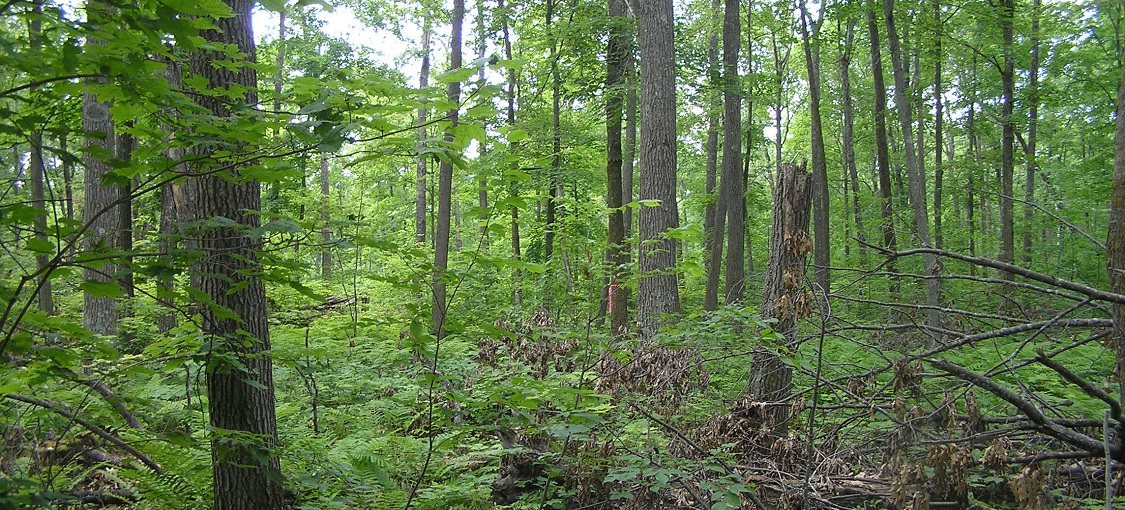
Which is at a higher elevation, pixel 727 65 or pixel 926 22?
pixel 926 22

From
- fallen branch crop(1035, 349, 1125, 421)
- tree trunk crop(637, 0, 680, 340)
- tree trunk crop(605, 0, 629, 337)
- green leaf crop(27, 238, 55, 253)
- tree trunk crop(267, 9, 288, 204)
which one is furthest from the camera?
tree trunk crop(605, 0, 629, 337)

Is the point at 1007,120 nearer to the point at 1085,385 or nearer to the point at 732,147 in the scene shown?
the point at 732,147

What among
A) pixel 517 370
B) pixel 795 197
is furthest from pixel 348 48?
pixel 795 197

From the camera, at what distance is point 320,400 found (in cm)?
684

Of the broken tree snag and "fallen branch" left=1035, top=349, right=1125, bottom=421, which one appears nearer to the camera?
"fallen branch" left=1035, top=349, right=1125, bottom=421

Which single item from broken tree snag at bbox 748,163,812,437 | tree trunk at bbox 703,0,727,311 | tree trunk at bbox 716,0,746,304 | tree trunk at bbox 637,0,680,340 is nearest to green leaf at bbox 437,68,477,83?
broken tree snag at bbox 748,163,812,437

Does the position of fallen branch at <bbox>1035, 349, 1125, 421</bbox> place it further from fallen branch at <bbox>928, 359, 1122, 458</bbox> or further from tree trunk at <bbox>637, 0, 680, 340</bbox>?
tree trunk at <bbox>637, 0, 680, 340</bbox>

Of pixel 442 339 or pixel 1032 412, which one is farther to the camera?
pixel 442 339

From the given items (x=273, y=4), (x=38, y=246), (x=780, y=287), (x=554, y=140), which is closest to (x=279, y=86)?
(x=273, y=4)

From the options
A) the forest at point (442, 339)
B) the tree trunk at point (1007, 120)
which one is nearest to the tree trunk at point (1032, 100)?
the tree trunk at point (1007, 120)

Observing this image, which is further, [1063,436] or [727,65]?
[727,65]

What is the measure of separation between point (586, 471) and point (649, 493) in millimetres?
454

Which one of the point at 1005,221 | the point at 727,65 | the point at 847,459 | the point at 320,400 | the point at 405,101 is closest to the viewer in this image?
the point at 405,101

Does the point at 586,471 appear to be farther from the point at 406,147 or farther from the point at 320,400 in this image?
the point at 320,400
